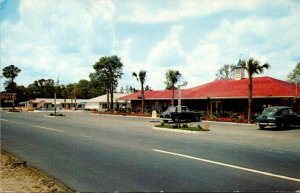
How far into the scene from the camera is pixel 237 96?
38969 millimetres

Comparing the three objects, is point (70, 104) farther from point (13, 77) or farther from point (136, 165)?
point (136, 165)

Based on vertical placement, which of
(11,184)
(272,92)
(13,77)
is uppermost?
(13,77)

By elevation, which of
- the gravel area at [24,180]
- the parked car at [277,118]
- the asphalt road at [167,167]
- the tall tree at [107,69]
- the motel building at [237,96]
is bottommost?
the gravel area at [24,180]

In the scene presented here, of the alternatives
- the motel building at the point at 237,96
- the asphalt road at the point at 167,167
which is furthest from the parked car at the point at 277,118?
the asphalt road at the point at 167,167

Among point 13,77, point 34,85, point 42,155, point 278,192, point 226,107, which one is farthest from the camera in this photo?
point 13,77

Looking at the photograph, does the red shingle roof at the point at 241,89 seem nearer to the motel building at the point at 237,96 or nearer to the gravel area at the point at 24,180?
the motel building at the point at 237,96

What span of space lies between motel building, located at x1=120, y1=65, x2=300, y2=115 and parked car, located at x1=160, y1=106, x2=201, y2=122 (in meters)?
6.48

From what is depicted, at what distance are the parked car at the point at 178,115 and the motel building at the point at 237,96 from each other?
6.48 metres

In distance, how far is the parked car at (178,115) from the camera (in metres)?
32.4

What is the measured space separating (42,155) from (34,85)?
148 metres

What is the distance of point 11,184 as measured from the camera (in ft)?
25.5

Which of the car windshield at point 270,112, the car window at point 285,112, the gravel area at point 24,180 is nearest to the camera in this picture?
the gravel area at point 24,180

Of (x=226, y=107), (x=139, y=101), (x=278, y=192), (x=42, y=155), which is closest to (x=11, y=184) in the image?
(x=42, y=155)

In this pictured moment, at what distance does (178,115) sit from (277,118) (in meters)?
10.3
